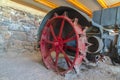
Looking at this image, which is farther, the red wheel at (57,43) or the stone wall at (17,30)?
the stone wall at (17,30)

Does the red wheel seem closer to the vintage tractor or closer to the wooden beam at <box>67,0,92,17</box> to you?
the vintage tractor

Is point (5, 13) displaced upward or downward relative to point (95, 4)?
downward

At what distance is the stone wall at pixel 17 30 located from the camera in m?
3.70

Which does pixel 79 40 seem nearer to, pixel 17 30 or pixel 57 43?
pixel 57 43

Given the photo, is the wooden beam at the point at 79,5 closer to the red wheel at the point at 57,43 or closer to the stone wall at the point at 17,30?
the stone wall at the point at 17,30

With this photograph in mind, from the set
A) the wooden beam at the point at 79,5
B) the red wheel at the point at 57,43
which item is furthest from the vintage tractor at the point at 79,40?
the wooden beam at the point at 79,5

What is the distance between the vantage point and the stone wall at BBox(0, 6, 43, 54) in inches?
146

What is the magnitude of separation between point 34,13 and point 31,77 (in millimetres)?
3095

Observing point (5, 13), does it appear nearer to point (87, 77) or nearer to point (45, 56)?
point (45, 56)

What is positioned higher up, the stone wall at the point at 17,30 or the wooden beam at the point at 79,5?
the wooden beam at the point at 79,5

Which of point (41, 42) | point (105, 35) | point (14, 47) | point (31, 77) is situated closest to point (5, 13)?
point (14, 47)

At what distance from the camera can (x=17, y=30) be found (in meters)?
4.10

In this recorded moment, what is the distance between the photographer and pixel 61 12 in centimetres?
262

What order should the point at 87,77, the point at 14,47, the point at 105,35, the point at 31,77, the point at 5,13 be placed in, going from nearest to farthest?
1. the point at 31,77
2. the point at 87,77
3. the point at 105,35
4. the point at 5,13
5. the point at 14,47
